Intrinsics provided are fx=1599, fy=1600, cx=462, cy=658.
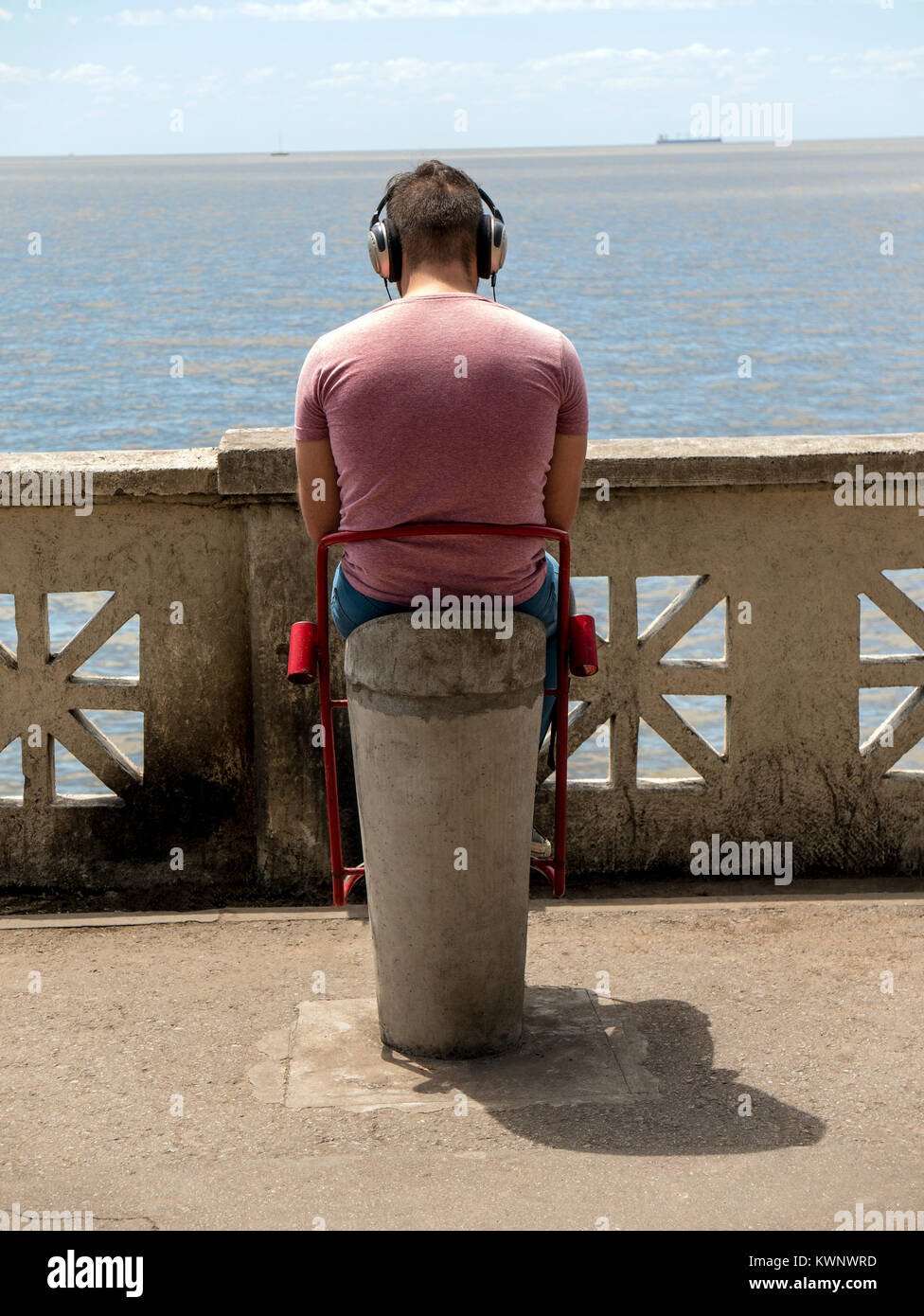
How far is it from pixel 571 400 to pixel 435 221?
21.3 inches

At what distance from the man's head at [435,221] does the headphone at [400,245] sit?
13 millimetres

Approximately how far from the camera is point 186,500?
5.18 m

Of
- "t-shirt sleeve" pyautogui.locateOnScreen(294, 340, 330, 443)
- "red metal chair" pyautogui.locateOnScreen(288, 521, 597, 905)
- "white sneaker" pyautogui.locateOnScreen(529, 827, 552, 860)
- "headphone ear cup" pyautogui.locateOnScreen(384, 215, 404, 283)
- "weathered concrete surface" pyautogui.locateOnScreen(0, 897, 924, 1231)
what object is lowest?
"weathered concrete surface" pyautogui.locateOnScreen(0, 897, 924, 1231)

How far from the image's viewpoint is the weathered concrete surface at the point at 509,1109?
135 inches

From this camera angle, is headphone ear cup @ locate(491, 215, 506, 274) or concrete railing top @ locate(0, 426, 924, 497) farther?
concrete railing top @ locate(0, 426, 924, 497)

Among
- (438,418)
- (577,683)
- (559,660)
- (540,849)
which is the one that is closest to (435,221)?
(438,418)

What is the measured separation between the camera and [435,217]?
3.85 metres

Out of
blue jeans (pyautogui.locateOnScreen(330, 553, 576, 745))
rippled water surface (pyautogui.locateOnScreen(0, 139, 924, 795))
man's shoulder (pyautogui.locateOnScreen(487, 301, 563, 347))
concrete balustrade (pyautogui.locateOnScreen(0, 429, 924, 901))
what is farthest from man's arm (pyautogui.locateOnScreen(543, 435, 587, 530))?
rippled water surface (pyautogui.locateOnScreen(0, 139, 924, 795))

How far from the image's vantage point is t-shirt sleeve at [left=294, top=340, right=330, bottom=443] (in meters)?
3.78

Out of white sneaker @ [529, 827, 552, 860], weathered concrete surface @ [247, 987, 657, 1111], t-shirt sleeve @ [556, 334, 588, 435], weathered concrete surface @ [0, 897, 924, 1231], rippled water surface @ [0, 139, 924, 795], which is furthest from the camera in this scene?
rippled water surface @ [0, 139, 924, 795]

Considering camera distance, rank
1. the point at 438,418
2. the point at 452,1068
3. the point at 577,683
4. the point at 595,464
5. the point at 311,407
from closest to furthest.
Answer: the point at 438,418 < the point at 311,407 < the point at 452,1068 < the point at 595,464 < the point at 577,683

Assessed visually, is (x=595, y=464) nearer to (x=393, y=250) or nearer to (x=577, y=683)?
(x=577, y=683)

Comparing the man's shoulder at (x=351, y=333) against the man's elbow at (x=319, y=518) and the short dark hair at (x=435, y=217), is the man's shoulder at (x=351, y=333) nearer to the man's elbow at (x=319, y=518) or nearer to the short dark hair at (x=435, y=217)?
the short dark hair at (x=435, y=217)

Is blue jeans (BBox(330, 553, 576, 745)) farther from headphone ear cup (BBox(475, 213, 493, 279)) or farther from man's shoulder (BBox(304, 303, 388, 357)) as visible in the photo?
headphone ear cup (BBox(475, 213, 493, 279))
